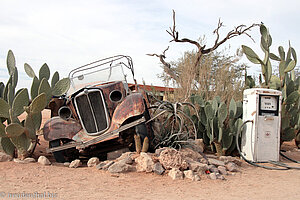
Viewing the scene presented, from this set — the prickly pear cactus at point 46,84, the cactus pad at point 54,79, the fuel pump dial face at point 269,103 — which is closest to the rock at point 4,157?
the prickly pear cactus at point 46,84

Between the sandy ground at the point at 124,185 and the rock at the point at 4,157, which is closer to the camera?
the sandy ground at the point at 124,185

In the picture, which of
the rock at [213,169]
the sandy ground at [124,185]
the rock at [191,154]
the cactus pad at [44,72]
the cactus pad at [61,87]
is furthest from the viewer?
the cactus pad at [44,72]

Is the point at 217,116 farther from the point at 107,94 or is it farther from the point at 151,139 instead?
the point at 107,94

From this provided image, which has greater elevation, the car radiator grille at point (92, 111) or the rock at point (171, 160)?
the car radiator grille at point (92, 111)

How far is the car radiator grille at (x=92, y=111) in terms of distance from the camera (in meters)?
5.98

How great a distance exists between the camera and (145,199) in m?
3.94

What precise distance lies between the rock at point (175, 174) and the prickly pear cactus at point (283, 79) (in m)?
4.11

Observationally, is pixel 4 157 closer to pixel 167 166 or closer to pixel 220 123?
pixel 167 166

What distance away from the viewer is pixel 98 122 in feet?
19.9

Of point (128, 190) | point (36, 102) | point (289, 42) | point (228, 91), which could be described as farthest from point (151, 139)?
→ point (289, 42)

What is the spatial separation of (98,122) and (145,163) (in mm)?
1428

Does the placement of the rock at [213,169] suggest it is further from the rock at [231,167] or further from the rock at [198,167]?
the rock at [231,167]

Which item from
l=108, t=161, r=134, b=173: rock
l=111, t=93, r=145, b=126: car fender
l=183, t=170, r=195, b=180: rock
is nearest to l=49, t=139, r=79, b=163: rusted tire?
l=111, t=93, r=145, b=126: car fender

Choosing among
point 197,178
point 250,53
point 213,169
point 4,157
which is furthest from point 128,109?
point 250,53
